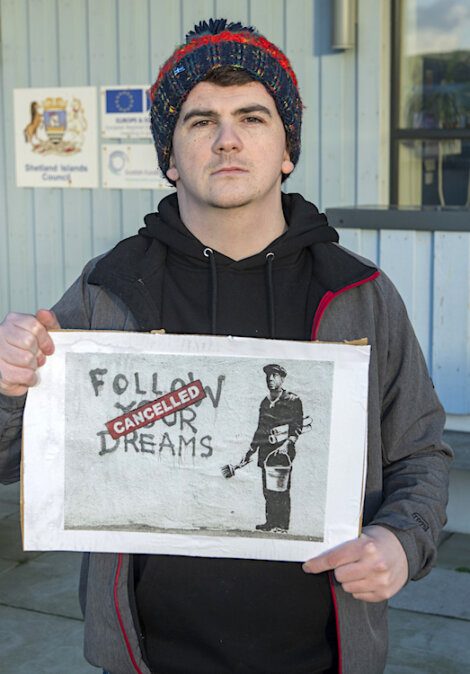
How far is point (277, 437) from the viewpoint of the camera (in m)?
2.02

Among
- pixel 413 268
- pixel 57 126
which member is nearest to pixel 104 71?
pixel 57 126

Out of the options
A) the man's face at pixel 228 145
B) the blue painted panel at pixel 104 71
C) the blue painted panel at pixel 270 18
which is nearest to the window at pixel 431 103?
the blue painted panel at pixel 270 18

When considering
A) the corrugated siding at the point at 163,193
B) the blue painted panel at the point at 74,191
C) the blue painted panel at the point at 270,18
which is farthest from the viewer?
the blue painted panel at the point at 74,191

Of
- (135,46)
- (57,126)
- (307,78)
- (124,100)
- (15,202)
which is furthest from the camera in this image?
(15,202)

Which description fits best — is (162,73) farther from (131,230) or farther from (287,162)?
(131,230)

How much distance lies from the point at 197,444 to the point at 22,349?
37cm

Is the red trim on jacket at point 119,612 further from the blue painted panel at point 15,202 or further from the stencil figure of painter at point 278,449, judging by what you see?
the blue painted panel at point 15,202

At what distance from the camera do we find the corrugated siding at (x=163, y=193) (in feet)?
17.9

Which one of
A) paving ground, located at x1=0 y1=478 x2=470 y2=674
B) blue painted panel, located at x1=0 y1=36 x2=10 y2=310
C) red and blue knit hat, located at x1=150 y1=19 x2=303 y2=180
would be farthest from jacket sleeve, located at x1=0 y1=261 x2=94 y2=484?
blue painted panel, located at x1=0 y1=36 x2=10 y2=310

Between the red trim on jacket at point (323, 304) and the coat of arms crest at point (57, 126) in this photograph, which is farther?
the coat of arms crest at point (57, 126)

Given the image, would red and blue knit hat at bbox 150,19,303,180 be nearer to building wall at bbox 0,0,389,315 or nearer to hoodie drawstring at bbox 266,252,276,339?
hoodie drawstring at bbox 266,252,276,339

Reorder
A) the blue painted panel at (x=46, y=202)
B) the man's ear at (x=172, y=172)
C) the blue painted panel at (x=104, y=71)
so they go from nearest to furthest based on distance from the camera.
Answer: the man's ear at (x=172, y=172) < the blue painted panel at (x=104, y=71) < the blue painted panel at (x=46, y=202)

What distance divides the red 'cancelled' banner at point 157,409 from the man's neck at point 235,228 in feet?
1.10

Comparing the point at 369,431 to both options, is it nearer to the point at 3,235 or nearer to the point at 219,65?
the point at 219,65
